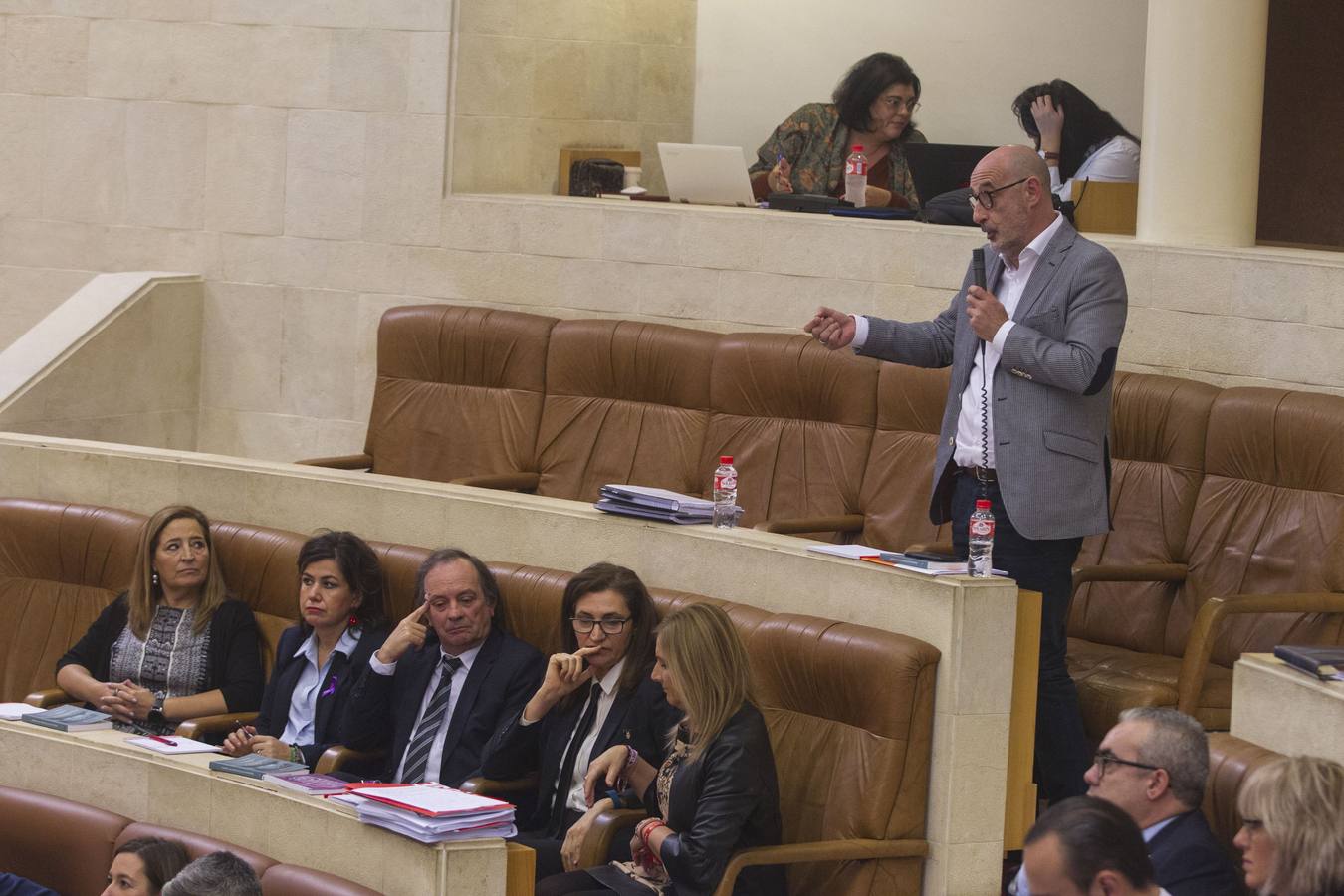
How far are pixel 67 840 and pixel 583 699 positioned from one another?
4.09ft

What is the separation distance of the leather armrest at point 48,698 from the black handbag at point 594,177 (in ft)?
9.76

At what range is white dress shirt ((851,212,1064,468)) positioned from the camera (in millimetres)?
5000

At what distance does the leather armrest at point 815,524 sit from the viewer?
577cm

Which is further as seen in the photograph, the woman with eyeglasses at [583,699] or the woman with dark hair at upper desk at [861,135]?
the woman with dark hair at upper desk at [861,135]

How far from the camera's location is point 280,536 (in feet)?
19.4

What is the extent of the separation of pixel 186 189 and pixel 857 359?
122 inches

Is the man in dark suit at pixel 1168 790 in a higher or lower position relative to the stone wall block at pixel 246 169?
lower

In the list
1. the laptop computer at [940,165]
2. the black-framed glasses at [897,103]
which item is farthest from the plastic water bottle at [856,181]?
the black-framed glasses at [897,103]

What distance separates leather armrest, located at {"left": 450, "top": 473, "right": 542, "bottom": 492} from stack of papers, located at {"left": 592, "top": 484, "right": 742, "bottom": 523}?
0.96 m

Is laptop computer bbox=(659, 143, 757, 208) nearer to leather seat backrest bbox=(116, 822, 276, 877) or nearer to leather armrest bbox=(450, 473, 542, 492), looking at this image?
leather armrest bbox=(450, 473, 542, 492)

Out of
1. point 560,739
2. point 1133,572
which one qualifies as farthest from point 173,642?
point 1133,572

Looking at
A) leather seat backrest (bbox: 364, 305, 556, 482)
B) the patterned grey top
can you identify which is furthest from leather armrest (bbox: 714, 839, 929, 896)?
leather seat backrest (bbox: 364, 305, 556, 482)

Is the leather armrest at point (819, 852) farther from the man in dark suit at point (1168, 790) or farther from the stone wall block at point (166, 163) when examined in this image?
the stone wall block at point (166, 163)

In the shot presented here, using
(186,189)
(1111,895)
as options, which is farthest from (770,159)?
(1111,895)
